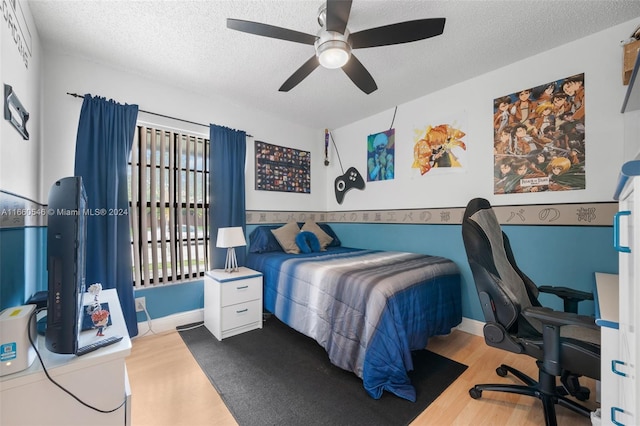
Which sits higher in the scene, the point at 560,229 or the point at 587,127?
the point at 587,127

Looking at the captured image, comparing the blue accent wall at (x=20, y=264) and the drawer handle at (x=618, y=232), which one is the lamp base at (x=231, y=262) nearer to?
the blue accent wall at (x=20, y=264)

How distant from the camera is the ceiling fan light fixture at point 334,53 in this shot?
1.65 meters

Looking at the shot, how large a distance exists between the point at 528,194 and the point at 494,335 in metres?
1.52

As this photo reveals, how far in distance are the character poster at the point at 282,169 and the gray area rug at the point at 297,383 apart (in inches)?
77.4

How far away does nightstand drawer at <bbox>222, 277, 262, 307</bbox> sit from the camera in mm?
2436

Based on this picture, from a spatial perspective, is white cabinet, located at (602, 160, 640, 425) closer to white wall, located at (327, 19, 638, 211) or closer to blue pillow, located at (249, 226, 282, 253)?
white wall, located at (327, 19, 638, 211)

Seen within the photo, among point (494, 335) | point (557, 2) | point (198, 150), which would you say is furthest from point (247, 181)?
point (557, 2)

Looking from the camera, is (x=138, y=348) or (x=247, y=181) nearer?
(x=138, y=348)

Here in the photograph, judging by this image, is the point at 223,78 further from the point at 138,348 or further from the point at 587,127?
the point at 587,127

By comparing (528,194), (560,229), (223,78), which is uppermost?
(223,78)

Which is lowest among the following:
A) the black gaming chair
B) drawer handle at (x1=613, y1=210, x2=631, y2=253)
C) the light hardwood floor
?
the light hardwood floor

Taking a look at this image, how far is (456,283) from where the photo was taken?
2.50 metres

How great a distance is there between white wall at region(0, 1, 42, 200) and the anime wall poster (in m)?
3.42

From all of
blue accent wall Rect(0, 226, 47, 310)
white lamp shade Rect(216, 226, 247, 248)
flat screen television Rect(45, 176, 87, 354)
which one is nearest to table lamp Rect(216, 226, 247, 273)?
white lamp shade Rect(216, 226, 247, 248)
